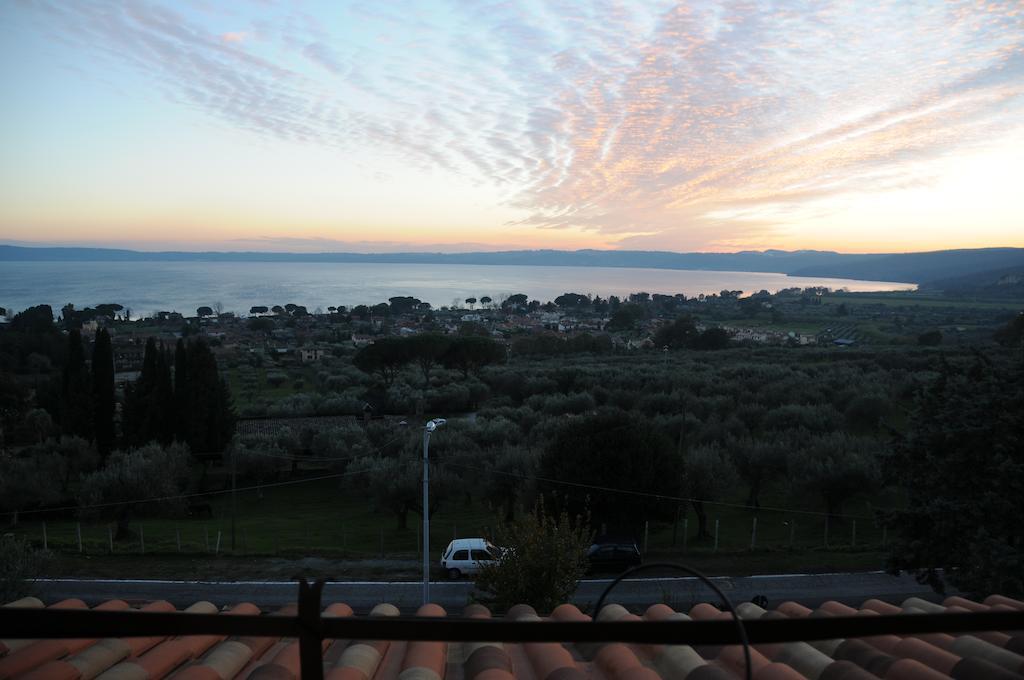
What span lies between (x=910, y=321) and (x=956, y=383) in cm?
7576

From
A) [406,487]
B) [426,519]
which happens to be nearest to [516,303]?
[406,487]

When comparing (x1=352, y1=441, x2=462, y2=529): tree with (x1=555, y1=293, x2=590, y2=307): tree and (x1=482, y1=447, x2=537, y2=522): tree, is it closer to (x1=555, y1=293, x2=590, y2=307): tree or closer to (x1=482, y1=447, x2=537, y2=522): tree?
(x1=482, y1=447, x2=537, y2=522): tree

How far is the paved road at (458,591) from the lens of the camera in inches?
525

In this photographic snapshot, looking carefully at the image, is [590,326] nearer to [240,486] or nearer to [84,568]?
[240,486]

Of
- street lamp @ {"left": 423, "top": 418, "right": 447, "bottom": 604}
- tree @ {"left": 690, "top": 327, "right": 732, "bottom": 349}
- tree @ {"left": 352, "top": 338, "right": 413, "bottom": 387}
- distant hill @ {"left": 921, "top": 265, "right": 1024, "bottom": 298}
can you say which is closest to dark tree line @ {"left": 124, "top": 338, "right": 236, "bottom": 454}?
tree @ {"left": 352, "top": 338, "right": 413, "bottom": 387}

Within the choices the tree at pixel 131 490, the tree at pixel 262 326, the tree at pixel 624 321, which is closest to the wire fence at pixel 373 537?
the tree at pixel 131 490

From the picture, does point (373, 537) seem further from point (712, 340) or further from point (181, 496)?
point (712, 340)

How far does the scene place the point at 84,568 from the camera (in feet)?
51.9

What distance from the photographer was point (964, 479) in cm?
1119

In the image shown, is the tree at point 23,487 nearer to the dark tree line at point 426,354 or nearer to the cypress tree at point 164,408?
the cypress tree at point 164,408

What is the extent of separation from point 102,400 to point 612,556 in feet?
71.9

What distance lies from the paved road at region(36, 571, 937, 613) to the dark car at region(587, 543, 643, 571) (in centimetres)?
78

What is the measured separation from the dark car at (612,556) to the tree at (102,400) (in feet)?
68.7

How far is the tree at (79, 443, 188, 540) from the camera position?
19.4 metres
